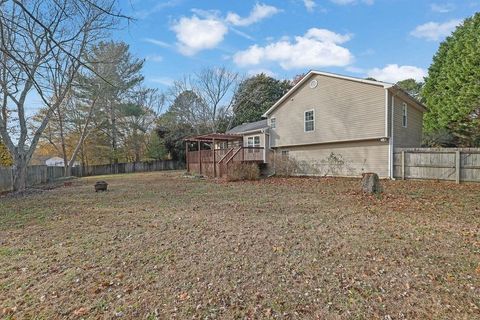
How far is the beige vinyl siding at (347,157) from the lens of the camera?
13.4m

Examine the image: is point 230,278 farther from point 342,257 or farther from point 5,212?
point 5,212

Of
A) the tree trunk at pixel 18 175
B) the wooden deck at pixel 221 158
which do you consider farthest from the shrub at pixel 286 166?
the tree trunk at pixel 18 175

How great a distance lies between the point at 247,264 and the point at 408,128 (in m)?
14.7

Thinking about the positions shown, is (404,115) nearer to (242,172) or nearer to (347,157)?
(347,157)

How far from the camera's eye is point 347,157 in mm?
14711

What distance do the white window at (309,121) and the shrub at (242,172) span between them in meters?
4.30

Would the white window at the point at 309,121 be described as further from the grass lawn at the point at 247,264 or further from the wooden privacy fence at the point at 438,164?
the grass lawn at the point at 247,264

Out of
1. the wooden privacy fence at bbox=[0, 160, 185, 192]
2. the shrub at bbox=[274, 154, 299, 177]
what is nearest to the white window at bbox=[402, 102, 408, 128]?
the shrub at bbox=[274, 154, 299, 177]

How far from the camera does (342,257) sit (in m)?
3.68

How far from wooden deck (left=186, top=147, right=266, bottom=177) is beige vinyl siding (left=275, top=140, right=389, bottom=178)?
7.88 feet

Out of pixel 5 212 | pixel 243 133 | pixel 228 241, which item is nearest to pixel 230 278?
pixel 228 241

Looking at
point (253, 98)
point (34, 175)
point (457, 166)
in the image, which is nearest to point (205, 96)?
point (253, 98)

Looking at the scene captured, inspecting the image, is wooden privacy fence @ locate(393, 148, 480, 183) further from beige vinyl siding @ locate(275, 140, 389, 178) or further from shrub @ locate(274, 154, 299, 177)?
shrub @ locate(274, 154, 299, 177)

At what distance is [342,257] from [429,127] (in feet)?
69.1
